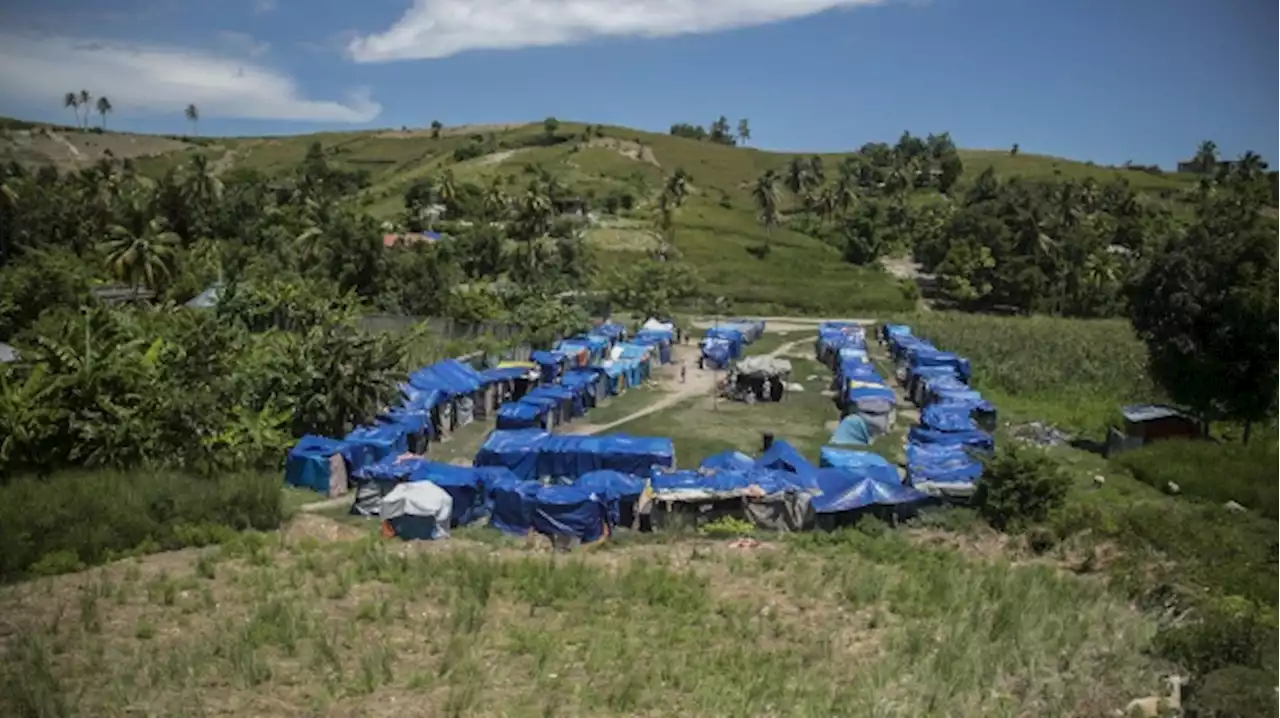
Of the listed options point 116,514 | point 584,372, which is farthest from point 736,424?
point 116,514

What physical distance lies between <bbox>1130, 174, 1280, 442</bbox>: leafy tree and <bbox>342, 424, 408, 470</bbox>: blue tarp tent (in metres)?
23.8

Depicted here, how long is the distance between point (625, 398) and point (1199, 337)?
20.4 m

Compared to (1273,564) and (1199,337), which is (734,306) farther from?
(1273,564)

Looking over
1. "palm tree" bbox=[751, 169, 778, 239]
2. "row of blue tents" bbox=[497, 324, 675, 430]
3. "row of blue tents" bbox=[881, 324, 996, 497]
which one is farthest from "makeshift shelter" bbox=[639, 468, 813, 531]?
"palm tree" bbox=[751, 169, 778, 239]

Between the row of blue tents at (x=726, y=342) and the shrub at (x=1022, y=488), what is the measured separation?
24492mm

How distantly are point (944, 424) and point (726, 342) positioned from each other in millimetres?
18110

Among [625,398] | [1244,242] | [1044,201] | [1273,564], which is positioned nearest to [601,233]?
[1044,201]

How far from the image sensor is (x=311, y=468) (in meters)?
25.9

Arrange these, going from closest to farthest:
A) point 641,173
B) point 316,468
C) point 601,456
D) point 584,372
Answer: point 316,468
point 601,456
point 584,372
point 641,173

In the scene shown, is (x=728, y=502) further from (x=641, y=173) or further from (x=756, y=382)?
(x=641, y=173)

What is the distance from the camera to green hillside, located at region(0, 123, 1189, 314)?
257 feet

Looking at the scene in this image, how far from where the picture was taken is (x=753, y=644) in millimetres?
15258

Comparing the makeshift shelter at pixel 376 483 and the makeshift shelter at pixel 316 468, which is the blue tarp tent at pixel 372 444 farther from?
the makeshift shelter at pixel 376 483

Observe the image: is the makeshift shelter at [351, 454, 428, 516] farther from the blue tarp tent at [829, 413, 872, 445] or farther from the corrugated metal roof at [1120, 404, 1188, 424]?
the corrugated metal roof at [1120, 404, 1188, 424]
